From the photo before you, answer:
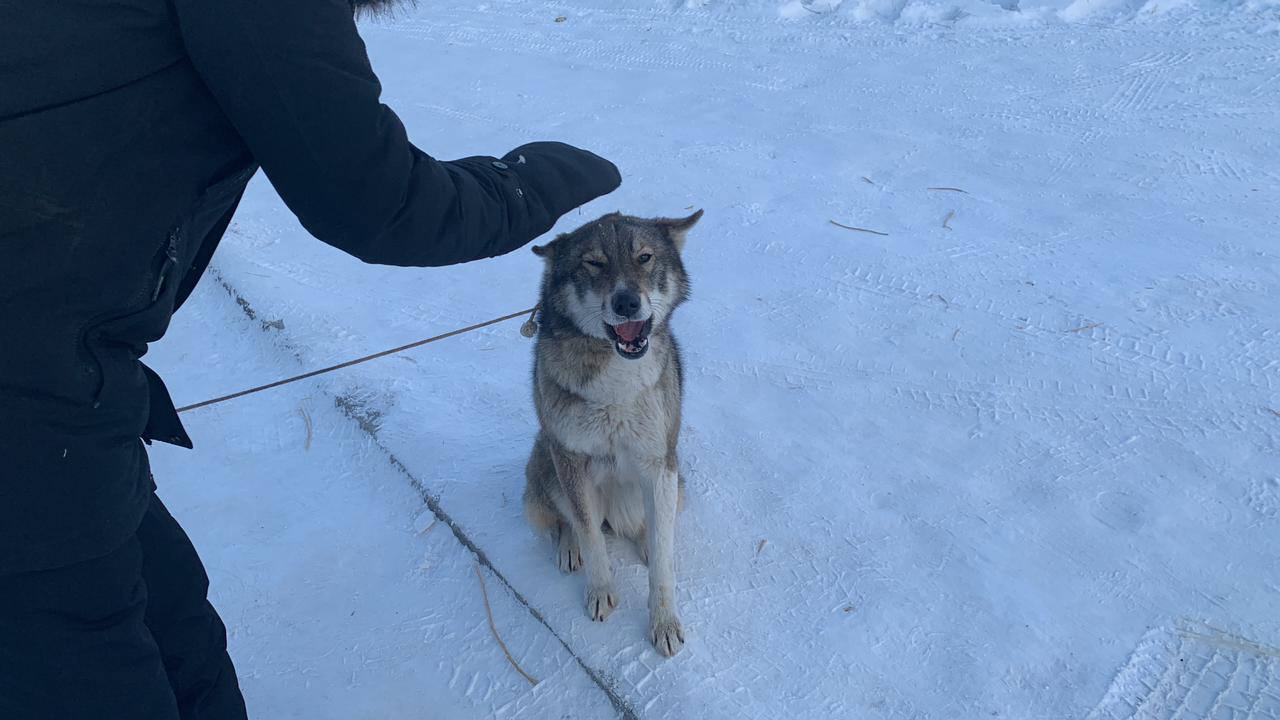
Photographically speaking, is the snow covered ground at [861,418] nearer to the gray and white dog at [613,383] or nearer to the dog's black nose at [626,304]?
the gray and white dog at [613,383]

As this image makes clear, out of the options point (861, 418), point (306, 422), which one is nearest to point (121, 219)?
point (306, 422)

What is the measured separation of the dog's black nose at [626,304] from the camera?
2.53 metres

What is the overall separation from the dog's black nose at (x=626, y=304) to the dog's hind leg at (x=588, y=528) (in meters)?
0.52

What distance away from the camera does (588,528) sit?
111 inches

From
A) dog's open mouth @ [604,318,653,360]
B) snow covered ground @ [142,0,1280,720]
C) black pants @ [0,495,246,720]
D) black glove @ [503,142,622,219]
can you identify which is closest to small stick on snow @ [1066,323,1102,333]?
snow covered ground @ [142,0,1280,720]

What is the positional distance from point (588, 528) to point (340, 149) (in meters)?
1.67

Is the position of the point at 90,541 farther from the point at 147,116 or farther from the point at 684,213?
the point at 684,213

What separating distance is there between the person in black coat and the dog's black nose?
2.64 ft

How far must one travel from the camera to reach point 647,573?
9.93ft

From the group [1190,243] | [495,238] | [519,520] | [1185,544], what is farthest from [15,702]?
[1190,243]

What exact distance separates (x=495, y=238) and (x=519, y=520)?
5.54 ft

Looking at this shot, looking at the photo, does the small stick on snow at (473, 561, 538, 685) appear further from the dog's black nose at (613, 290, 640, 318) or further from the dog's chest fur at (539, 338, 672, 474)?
the dog's black nose at (613, 290, 640, 318)

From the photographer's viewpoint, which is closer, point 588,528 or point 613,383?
point 613,383

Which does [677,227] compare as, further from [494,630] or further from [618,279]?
[494,630]
